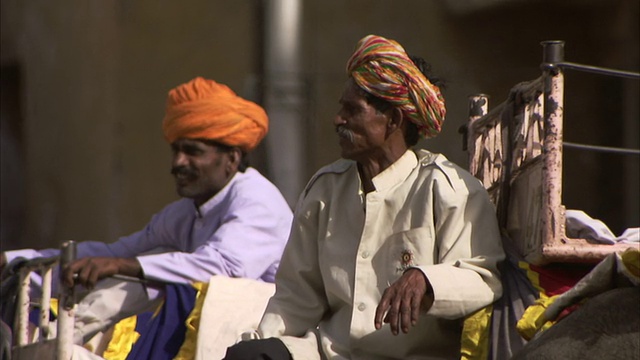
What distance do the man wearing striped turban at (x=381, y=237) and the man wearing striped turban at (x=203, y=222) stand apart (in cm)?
140

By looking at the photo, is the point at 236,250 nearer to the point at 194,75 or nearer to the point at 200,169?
the point at 200,169

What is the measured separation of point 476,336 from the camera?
4.57 m

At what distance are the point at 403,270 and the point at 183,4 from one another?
683cm

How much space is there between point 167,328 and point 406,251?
166 cm

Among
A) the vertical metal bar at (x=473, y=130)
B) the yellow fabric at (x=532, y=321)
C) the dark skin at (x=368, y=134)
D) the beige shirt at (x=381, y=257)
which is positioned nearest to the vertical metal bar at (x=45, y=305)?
the beige shirt at (x=381, y=257)

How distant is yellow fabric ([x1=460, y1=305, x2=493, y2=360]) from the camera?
14.9 feet

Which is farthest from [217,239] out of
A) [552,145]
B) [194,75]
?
[194,75]

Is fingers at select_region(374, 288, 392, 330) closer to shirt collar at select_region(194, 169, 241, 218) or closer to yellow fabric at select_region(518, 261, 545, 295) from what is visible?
yellow fabric at select_region(518, 261, 545, 295)

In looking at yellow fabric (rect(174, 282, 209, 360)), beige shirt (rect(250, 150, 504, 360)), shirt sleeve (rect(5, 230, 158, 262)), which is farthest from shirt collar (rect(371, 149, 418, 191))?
shirt sleeve (rect(5, 230, 158, 262))

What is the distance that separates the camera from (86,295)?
6.28 metres

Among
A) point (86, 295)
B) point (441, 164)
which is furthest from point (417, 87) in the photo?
point (86, 295)

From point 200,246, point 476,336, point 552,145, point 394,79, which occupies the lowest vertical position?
point 200,246

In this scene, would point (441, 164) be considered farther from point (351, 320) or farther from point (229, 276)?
point (229, 276)

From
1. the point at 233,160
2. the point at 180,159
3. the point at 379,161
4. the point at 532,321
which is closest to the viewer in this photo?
the point at 532,321
